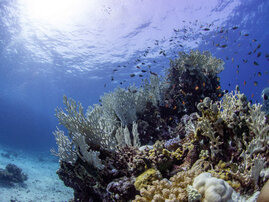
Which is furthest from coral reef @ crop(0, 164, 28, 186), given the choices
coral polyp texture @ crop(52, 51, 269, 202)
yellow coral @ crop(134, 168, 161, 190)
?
yellow coral @ crop(134, 168, 161, 190)

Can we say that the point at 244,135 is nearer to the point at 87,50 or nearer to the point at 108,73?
the point at 87,50

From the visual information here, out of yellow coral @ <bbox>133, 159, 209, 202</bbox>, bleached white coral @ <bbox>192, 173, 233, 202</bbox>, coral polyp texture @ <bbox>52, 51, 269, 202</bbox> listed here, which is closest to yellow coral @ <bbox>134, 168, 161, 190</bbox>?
coral polyp texture @ <bbox>52, 51, 269, 202</bbox>

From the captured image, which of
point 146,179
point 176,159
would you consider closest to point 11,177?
point 176,159

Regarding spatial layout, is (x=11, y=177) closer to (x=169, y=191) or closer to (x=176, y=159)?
(x=176, y=159)

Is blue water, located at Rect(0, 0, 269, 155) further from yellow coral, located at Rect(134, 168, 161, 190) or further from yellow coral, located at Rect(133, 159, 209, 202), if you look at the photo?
yellow coral, located at Rect(133, 159, 209, 202)

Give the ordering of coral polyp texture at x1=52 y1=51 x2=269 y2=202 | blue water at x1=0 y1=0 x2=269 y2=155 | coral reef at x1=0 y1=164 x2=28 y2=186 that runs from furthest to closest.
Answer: blue water at x1=0 y1=0 x2=269 y2=155, coral reef at x1=0 y1=164 x2=28 y2=186, coral polyp texture at x1=52 y1=51 x2=269 y2=202

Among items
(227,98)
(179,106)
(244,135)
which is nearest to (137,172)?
(244,135)

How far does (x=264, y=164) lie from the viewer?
3.05 metres

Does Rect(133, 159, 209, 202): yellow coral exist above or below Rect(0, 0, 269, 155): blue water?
below

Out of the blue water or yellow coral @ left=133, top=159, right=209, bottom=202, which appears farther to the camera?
the blue water

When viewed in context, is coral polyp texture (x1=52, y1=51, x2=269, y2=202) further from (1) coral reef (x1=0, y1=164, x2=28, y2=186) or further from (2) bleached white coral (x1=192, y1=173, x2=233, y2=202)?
(1) coral reef (x1=0, y1=164, x2=28, y2=186)

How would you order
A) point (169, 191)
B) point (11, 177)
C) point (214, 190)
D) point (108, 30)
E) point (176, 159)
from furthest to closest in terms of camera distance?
point (108, 30) < point (11, 177) < point (176, 159) < point (169, 191) < point (214, 190)

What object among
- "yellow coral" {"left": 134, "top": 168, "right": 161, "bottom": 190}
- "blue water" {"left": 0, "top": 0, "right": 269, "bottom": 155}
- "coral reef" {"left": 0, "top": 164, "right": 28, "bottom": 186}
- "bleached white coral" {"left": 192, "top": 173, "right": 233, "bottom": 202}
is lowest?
"bleached white coral" {"left": 192, "top": 173, "right": 233, "bottom": 202}

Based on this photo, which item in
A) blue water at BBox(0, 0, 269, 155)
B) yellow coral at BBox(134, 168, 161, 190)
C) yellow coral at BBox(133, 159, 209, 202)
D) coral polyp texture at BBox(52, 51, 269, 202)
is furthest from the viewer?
blue water at BBox(0, 0, 269, 155)
